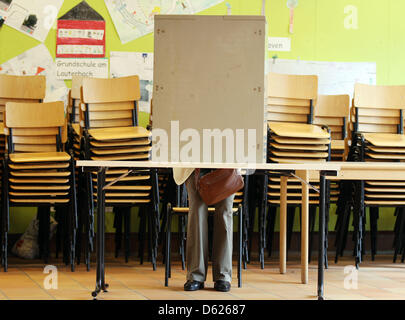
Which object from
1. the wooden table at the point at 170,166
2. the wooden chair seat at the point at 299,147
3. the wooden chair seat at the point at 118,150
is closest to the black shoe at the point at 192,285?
the wooden table at the point at 170,166

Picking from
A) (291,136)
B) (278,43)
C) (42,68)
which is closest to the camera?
(291,136)

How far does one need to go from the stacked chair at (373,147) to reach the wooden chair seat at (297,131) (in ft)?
1.22

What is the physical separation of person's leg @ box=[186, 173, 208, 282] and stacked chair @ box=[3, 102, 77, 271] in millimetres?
1199

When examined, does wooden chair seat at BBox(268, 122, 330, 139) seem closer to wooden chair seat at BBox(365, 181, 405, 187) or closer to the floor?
wooden chair seat at BBox(365, 181, 405, 187)

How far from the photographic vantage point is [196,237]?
385 centimetres

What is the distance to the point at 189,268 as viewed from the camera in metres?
3.87

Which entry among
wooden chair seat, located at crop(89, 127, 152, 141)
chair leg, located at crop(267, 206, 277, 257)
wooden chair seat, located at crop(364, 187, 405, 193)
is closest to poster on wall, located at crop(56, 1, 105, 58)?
wooden chair seat, located at crop(89, 127, 152, 141)

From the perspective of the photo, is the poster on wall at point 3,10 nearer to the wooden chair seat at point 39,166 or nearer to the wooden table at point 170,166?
the wooden chair seat at point 39,166

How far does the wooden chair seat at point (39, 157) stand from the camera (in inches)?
184

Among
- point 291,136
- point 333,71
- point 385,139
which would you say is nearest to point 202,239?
point 291,136

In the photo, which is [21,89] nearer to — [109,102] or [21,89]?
[21,89]

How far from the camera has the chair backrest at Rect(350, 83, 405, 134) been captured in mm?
5418

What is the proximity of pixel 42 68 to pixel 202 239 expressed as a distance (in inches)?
113
